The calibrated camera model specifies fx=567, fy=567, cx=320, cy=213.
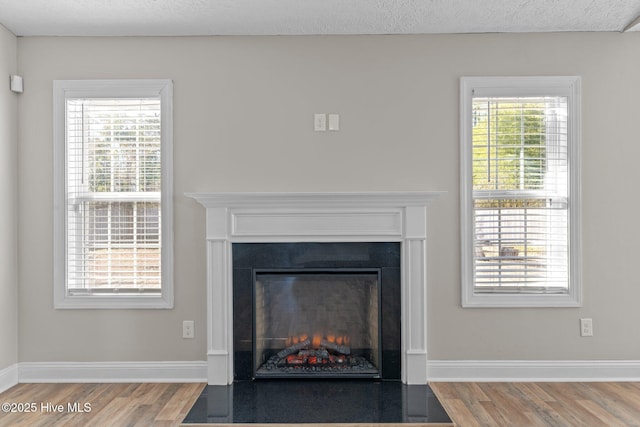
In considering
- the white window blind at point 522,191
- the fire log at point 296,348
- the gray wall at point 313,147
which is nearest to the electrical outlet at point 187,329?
the gray wall at point 313,147

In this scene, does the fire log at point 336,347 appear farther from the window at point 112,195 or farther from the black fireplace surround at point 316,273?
the window at point 112,195

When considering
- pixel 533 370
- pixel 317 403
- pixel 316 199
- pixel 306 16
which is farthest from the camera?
pixel 533 370

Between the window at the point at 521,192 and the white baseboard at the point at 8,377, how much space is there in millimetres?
3136

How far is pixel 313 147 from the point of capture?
13.0 feet

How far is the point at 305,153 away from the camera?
395 centimetres

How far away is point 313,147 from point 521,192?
1.48 meters

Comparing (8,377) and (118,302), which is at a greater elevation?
(118,302)

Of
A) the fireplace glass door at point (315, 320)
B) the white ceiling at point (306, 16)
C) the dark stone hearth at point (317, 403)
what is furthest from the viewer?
the fireplace glass door at point (315, 320)

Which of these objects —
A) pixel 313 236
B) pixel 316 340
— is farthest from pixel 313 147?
pixel 316 340

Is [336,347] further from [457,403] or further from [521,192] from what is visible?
[521,192]

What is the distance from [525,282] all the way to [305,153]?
1.78 meters

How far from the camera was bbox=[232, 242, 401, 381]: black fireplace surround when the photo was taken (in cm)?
383

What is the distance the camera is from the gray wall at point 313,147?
12.9 ft

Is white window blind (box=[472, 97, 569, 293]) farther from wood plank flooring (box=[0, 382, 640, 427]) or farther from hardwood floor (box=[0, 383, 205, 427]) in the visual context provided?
hardwood floor (box=[0, 383, 205, 427])
